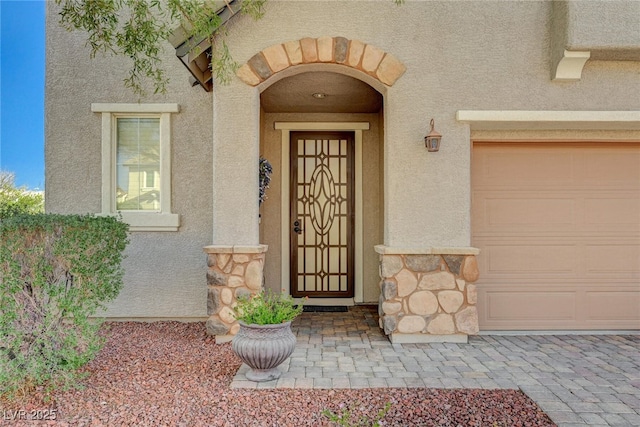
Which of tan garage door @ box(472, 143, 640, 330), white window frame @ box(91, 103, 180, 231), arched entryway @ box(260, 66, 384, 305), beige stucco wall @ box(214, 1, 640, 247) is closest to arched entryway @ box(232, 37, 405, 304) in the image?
arched entryway @ box(260, 66, 384, 305)

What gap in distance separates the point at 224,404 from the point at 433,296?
245 cm

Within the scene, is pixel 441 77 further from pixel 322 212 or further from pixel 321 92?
pixel 322 212

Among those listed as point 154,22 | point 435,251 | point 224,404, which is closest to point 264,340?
point 224,404

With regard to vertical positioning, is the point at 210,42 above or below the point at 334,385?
above

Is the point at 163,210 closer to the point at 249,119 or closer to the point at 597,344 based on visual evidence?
the point at 249,119

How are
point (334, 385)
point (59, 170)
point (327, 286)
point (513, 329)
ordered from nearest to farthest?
point (334, 385) → point (513, 329) → point (59, 170) → point (327, 286)

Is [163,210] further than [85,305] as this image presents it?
Yes

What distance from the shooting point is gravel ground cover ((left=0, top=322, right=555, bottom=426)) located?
2865mm

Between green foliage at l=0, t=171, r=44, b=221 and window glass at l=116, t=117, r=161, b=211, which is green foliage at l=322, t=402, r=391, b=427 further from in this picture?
green foliage at l=0, t=171, r=44, b=221

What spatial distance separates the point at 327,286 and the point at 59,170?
4131 mm

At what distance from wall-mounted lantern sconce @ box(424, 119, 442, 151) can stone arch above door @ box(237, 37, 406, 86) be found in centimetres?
73

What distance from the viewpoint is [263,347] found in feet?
11.3

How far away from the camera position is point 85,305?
3438mm

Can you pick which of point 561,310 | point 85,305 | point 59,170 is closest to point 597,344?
point 561,310
